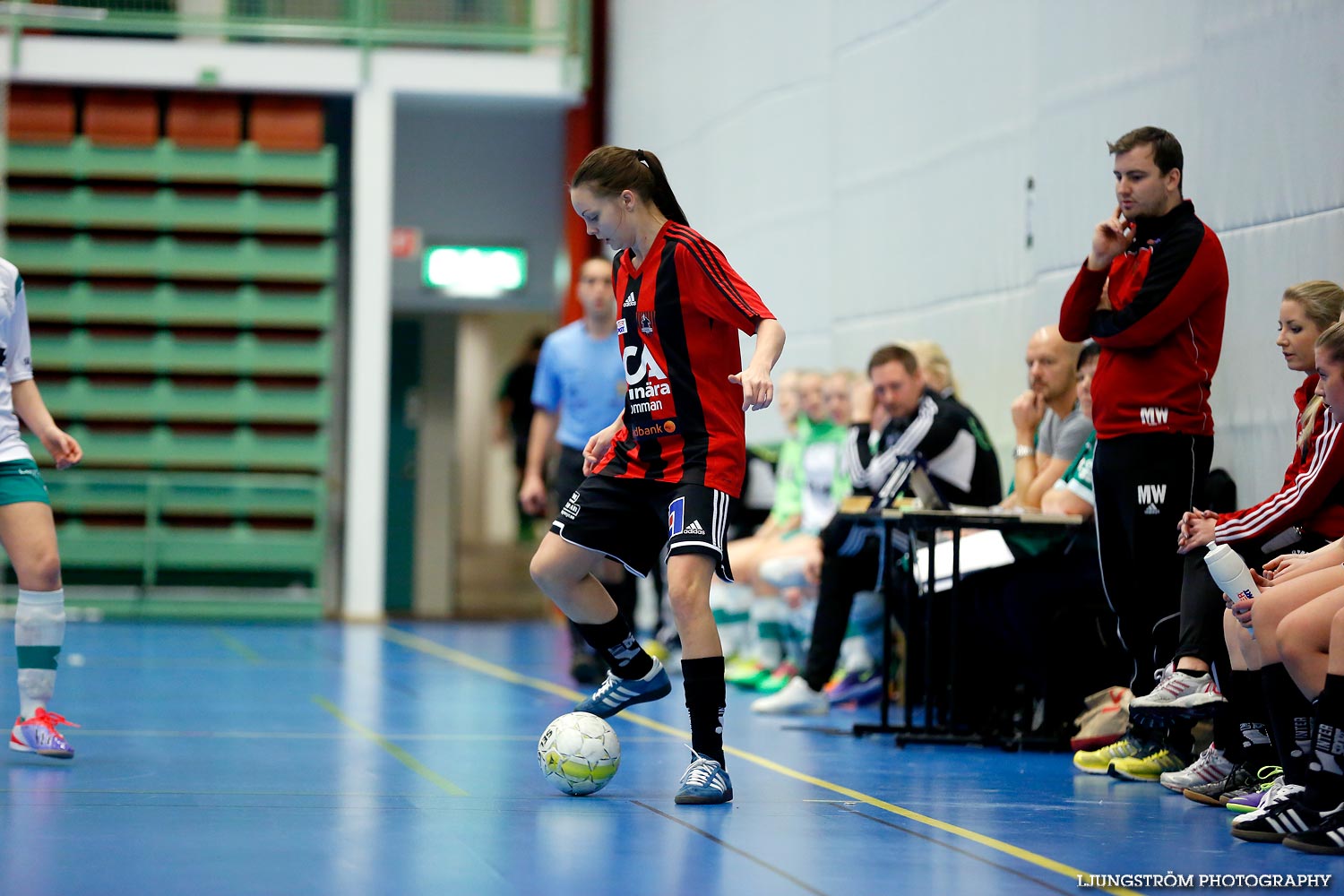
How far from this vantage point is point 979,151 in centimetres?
793

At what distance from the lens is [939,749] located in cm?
582

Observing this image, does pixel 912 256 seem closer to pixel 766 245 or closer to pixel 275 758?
pixel 766 245

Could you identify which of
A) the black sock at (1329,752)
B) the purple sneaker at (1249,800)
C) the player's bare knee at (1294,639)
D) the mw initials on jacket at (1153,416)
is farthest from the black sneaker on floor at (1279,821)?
the mw initials on jacket at (1153,416)

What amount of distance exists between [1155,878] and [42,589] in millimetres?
3385

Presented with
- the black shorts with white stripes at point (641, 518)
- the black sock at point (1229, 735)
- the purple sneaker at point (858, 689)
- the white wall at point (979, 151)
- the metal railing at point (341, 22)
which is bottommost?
the purple sneaker at point (858, 689)

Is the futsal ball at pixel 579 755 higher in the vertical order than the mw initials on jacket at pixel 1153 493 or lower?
lower

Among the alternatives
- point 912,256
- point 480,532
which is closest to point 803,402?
point 912,256

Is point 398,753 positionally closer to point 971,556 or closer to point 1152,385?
point 971,556

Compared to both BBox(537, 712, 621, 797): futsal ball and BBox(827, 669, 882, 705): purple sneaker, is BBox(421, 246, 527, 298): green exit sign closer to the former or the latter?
BBox(827, 669, 882, 705): purple sneaker

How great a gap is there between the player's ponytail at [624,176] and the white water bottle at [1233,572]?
5.36ft

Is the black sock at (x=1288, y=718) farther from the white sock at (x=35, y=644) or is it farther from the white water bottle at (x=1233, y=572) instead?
the white sock at (x=35, y=644)

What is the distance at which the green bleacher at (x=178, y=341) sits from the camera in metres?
13.3

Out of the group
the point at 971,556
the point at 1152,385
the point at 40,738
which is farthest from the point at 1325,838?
the point at 40,738

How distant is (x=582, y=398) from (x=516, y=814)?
Result: 4.39 m
